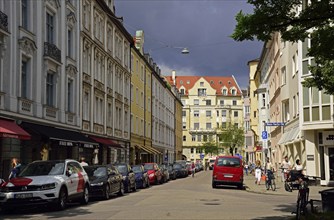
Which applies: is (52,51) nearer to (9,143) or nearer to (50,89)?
(50,89)

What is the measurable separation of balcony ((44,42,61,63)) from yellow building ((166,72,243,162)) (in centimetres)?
9292

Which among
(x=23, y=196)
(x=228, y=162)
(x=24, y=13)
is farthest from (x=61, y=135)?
(x=23, y=196)

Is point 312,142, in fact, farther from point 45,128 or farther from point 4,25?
point 4,25

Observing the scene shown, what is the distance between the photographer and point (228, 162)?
30.1m

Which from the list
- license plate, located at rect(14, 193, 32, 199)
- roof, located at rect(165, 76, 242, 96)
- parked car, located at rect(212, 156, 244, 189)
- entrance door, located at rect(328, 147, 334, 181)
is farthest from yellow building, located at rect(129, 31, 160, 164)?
roof, located at rect(165, 76, 242, 96)

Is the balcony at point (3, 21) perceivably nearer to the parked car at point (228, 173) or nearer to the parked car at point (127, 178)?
the parked car at point (127, 178)

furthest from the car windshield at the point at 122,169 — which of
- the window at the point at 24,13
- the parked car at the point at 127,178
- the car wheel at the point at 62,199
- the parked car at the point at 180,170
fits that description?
the parked car at the point at 180,170

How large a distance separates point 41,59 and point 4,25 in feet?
16.2

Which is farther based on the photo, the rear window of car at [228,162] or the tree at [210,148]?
the tree at [210,148]

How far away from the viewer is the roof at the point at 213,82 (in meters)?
128

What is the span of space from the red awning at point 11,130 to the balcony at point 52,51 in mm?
6101

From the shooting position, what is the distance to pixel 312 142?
31406 millimetres

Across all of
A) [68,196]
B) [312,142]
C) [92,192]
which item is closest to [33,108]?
[92,192]

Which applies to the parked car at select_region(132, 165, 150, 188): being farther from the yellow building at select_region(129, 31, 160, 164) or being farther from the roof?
the roof
